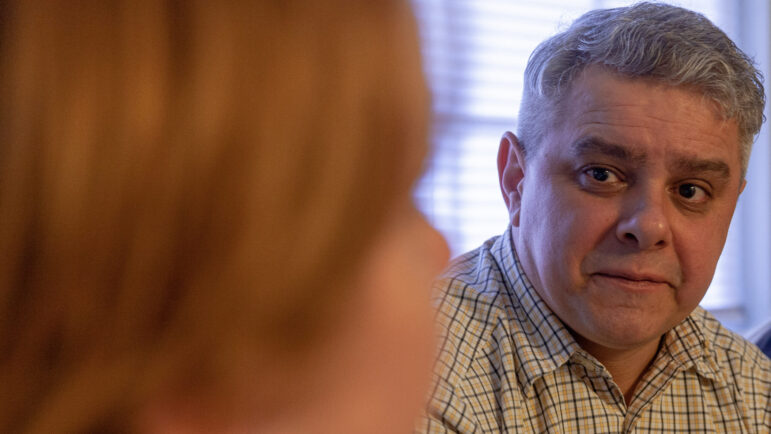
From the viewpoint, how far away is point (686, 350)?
5.26ft

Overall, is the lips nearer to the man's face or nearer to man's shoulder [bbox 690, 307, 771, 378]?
the man's face

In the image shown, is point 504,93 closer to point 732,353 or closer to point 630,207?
point 732,353

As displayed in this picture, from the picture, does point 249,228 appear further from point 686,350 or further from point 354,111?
point 686,350

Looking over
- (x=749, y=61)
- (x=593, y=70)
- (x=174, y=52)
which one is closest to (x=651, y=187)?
(x=593, y=70)

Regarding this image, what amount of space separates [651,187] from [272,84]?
122cm

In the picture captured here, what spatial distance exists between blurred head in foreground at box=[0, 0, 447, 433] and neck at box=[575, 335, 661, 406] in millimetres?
1248

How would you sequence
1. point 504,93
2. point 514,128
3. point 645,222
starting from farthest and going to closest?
point 504,93
point 514,128
point 645,222

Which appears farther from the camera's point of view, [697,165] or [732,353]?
[732,353]

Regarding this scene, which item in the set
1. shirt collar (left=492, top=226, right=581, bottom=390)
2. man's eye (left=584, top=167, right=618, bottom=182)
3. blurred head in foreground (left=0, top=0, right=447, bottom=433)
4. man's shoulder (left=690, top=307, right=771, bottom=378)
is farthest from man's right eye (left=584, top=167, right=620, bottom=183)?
blurred head in foreground (left=0, top=0, right=447, bottom=433)

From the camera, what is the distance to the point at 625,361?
1.57 meters

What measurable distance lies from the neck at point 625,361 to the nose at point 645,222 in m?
0.27

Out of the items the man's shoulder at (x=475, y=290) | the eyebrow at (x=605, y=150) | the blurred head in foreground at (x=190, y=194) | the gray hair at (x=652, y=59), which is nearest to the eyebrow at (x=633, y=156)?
the eyebrow at (x=605, y=150)

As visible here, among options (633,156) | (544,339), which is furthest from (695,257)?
(544,339)

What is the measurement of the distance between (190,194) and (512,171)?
4.60 ft
